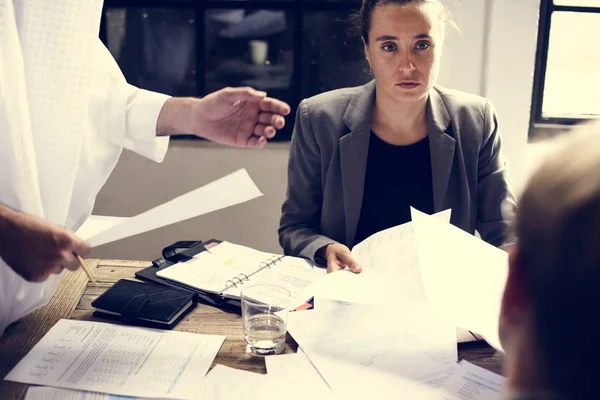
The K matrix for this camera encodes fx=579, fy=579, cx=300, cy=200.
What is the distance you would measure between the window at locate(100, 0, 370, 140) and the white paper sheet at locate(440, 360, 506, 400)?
152 cm

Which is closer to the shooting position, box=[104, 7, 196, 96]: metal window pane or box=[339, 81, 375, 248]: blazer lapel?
box=[339, 81, 375, 248]: blazer lapel

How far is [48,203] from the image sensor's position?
0.97m

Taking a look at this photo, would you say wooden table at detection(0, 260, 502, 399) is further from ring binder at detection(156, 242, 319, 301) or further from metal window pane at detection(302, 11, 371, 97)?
metal window pane at detection(302, 11, 371, 97)

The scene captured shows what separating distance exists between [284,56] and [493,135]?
87 centimetres

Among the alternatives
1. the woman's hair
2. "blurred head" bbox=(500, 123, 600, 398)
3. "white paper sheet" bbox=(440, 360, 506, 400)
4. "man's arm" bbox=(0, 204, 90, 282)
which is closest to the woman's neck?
the woman's hair

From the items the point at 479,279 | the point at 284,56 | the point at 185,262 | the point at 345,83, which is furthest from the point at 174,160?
the point at 479,279

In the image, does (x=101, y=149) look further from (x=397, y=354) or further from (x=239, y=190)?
(x=397, y=354)

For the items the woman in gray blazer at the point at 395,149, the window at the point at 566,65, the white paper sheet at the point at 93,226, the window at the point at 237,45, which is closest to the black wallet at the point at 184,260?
the white paper sheet at the point at 93,226

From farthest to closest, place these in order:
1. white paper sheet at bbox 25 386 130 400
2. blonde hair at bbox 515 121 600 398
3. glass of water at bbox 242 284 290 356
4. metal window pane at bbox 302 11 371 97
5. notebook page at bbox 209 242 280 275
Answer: metal window pane at bbox 302 11 371 97 → notebook page at bbox 209 242 280 275 → glass of water at bbox 242 284 290 356 → white paper sheet at bbox 25 386 130 400 → blonde hair at bbox 515 121 600 398

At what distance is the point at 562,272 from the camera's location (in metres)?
0.32

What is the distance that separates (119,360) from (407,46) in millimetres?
1123

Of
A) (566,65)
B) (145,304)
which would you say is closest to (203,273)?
(145,304)

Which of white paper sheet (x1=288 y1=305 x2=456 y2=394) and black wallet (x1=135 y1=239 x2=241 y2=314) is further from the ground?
black wallet (x1=135 y1=239 x2=241 y2=314)

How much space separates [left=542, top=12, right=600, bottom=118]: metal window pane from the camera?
219cm
